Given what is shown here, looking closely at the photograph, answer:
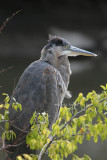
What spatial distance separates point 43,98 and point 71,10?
12.3 ft

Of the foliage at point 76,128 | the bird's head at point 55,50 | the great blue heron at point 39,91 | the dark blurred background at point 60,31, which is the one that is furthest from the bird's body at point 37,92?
the dark blurred background at point 60,31

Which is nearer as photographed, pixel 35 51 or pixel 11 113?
pixel 11 113

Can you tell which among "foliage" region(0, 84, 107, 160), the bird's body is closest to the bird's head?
the bird's body

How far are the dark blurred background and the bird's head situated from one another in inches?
107

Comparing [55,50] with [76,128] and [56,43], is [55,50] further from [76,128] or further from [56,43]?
[76,128]

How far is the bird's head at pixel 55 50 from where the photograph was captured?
2.76m

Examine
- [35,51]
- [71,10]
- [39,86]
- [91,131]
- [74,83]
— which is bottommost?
[91,131]

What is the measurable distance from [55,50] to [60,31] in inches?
125

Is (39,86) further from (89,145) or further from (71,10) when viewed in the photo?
(71,10)

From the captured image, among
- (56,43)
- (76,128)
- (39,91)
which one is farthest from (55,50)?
(76,128)

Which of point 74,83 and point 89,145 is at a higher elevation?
point 74,83

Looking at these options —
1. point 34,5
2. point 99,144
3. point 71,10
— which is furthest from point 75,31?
point 99,144

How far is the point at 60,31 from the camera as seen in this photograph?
5953 millimetres

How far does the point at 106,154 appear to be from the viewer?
473 centimetres
